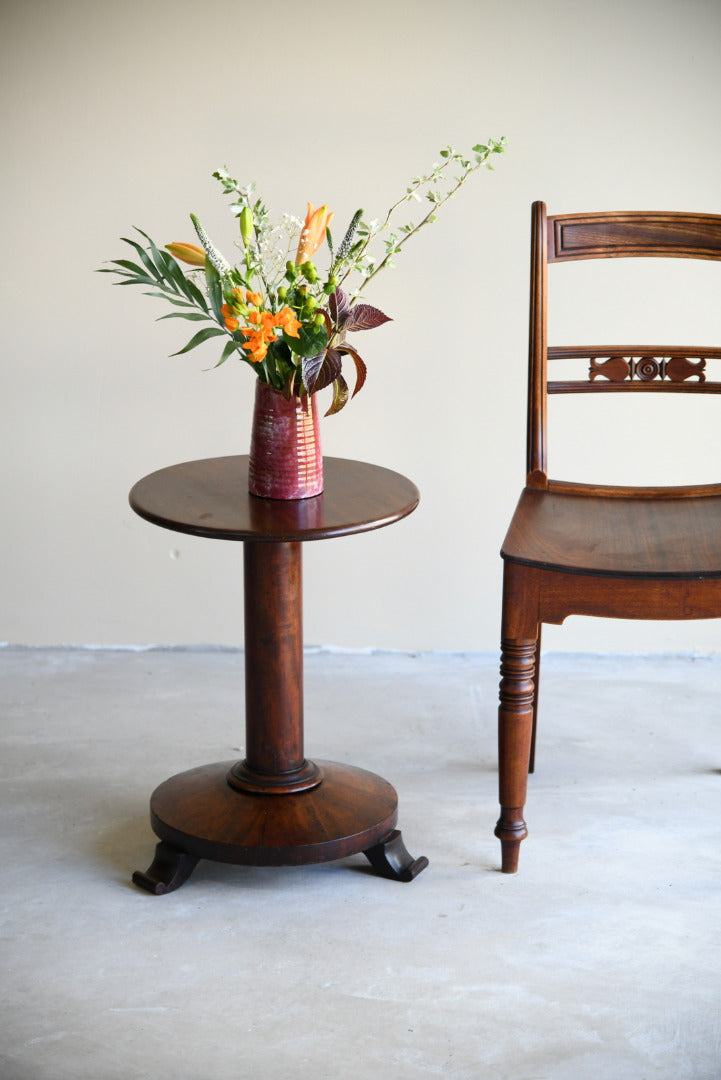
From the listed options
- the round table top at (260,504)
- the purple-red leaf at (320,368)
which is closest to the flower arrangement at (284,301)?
the purple-red leaf at (320,368)

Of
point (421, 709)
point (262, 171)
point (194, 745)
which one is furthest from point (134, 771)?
point (262, 171)

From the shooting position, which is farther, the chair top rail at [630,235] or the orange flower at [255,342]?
the chair top rail at [630,235]

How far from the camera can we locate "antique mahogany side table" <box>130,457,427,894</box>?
177cm

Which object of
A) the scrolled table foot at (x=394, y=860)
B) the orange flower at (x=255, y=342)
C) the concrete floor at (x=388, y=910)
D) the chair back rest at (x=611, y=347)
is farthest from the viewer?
the chair back rest at (x=611, y=347)

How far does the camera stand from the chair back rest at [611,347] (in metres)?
2.07

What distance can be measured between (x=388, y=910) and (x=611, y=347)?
1.04m

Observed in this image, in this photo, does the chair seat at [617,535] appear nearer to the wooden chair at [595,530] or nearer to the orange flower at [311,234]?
the wooden chair at [595,530]

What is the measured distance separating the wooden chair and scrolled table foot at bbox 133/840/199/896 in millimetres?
485

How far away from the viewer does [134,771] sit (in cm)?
223

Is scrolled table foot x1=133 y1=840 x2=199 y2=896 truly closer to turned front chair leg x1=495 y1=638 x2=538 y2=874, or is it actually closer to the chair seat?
turned front chair leg x1=495 y1=638 x2=538 y2=874

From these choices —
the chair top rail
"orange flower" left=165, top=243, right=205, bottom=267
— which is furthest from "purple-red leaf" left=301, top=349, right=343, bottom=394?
the chair top rail

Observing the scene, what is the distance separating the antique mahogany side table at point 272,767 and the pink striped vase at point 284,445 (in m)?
0.02

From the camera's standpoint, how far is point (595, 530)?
6.07 feet

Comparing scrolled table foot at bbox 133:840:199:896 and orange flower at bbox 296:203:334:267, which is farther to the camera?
scrolled table foot at bbox 133:840:199:896
